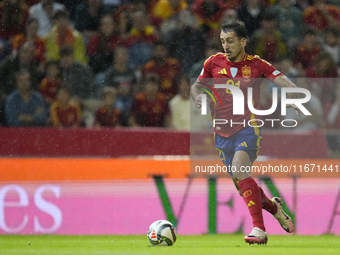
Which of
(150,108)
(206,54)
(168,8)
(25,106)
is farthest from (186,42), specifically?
(25,106)

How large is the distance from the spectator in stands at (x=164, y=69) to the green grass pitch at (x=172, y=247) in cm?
246

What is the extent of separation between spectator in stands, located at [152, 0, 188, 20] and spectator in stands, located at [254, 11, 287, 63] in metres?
1.20

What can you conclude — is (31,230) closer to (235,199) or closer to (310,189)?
(235,199)

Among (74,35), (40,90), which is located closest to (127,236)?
(40,90)

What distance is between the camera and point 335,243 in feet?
19.3

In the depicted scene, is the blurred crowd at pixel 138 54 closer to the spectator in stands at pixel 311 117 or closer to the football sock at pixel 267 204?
the spectator in stands at pixel 311 117

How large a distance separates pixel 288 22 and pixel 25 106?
3.99 meters

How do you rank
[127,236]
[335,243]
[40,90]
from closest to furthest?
[335,243], [127,236], [40,90]

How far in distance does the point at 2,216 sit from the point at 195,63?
3.40m

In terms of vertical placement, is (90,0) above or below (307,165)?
above

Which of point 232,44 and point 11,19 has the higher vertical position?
point 11,19

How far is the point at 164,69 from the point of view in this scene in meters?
8.84

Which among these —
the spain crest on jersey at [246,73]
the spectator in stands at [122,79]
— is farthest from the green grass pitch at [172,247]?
the spectator in stands at [122,79]

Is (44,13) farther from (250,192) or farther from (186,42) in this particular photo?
(250,192)
